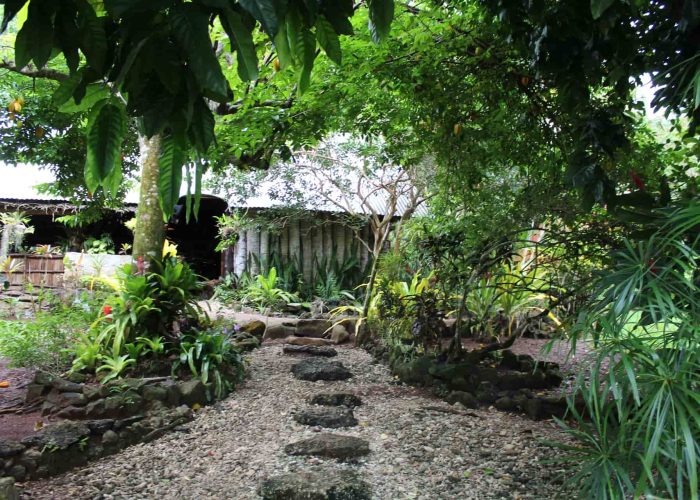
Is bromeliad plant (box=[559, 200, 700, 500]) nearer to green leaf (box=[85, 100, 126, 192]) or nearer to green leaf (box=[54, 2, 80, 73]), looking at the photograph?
green leaf (box=[85, 100, 126, 192])

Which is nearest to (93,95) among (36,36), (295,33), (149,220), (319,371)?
(36,36)

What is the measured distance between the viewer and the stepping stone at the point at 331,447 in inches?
117

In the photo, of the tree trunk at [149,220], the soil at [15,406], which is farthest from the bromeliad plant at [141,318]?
the soil at [15,406]

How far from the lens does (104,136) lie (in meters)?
1.11

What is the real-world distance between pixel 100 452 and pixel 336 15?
2.88 meters

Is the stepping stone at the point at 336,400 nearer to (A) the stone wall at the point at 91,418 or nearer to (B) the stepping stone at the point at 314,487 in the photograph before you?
(A) the stone wall at the point at 91,418

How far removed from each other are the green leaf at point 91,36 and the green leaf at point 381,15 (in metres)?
0.59

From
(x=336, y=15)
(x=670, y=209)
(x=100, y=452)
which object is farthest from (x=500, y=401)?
(x=336, y=15)

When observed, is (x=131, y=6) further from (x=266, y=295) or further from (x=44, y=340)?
(x=266, y=295)

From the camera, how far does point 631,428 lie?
1863mm

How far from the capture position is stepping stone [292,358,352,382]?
482 cm

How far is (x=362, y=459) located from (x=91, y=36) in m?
2.56

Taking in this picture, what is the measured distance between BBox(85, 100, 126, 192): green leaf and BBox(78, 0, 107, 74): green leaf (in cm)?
10

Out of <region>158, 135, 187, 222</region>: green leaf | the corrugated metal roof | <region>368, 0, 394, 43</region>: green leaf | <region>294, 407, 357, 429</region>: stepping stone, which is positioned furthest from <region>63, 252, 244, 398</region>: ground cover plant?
the corrugated metal roof
